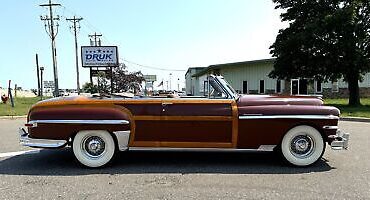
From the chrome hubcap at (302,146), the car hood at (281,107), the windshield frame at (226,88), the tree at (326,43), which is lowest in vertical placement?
the chrome hubcap at (302,146)

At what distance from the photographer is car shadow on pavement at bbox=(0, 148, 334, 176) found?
19.3ft

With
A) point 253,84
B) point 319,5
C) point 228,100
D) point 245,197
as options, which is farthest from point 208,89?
point 253,84

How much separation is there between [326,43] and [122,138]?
20.8 meters

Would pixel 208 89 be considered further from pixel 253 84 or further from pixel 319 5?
pixel 253 84

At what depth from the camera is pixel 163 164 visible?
→ 6.34 m

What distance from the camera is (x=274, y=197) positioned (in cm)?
457

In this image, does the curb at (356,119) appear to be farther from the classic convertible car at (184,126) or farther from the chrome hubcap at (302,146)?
the chrome hubcap at (302,146)

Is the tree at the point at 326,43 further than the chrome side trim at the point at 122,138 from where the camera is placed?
Yes

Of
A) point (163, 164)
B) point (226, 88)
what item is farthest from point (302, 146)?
point (163, 164)

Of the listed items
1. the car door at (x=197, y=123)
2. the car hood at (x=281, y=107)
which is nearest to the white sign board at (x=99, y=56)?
the car door at (x=197, y=123)

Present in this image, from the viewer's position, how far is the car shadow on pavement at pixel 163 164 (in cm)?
588

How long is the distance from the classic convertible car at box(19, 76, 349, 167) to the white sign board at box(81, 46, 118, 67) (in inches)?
1107

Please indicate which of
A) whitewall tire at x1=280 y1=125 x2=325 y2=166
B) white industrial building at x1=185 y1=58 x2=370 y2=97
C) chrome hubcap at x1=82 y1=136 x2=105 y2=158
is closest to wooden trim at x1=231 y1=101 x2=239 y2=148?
whitewall tire at x1=280 y1=125 x2=325 y2=166

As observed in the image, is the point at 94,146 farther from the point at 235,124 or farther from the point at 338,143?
the point at 338,143
